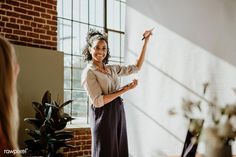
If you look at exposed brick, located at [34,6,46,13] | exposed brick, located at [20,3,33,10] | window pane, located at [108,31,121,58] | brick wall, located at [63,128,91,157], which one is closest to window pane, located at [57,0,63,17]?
exposed brick, located at [34,6,46,13]

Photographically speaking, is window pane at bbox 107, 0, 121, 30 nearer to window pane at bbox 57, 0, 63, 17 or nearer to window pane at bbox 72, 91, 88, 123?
window pane at bbox 57, 0, 63, 17

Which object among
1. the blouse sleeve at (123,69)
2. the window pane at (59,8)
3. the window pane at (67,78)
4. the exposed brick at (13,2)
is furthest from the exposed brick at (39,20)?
the blouse sleeve at (123,69)

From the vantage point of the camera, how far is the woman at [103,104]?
303 centimetres

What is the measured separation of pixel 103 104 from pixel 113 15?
2894mm

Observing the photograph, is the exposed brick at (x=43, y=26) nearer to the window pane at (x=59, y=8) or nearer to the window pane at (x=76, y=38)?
the window pane at (x=59, y=8)

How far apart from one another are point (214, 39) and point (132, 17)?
4.48ft

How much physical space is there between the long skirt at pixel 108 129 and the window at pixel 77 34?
6.03ft

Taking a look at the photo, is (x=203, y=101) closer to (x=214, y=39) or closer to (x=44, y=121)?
(x=214, y=39)

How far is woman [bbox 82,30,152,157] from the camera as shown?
3027 mm

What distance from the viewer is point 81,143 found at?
4809mm

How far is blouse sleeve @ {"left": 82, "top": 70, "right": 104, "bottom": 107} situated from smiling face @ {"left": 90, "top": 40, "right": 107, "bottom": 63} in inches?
6.8

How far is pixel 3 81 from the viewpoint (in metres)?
1.13

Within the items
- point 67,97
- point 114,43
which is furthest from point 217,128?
point 114,43

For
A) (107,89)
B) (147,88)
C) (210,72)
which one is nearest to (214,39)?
(210,72)
